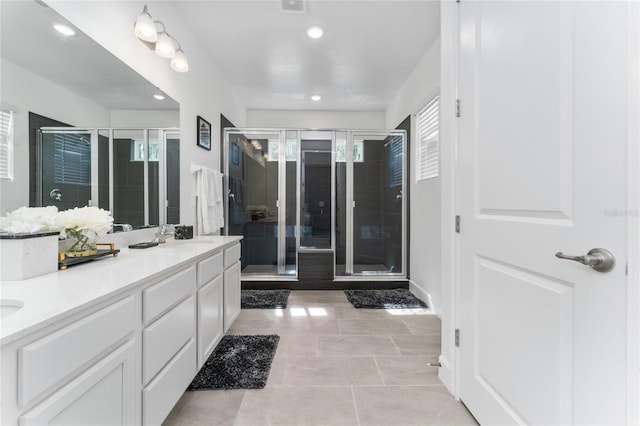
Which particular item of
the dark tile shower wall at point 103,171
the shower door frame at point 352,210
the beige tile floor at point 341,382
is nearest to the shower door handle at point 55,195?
the dark tile shower wall at point 103,171

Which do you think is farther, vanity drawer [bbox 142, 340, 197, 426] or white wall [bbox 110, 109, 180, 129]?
white wall [bbox 110, 109, 180, 129]

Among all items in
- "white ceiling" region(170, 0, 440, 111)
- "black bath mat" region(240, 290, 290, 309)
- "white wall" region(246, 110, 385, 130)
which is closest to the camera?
"white ceiling" region(170, 0, 440, 111)

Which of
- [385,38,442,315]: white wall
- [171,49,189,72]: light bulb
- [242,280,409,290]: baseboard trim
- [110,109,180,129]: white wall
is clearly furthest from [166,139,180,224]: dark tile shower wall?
[385,38,442,315]: white wall

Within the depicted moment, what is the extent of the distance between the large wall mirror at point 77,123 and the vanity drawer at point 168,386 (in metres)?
0.91

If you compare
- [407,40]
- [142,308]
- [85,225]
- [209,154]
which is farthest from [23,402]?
[407,40]

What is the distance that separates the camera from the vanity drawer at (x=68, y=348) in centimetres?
69

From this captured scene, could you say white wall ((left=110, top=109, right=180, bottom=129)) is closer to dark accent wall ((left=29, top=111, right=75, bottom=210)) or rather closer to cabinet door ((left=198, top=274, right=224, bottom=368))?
dark accent wall ((left=29, top=111, right=75, bottom=210))

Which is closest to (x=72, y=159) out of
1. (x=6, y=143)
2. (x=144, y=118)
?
(x=6, y=143)

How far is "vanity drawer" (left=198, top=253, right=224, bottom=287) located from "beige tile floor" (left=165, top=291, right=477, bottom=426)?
2.13 feet

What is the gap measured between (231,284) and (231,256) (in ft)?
0.75

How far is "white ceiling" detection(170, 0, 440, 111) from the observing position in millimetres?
2426

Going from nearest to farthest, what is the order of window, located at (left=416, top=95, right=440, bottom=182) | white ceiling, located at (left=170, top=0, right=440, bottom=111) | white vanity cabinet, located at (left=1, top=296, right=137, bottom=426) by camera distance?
white vanity cabinet, located at (left=1, top=296, right=137, bottom=426) < white ceiling, located at (left=170, top=0, right=440, bottom=111) < window, located at (left=416, top=95, right=440, bottom=182)

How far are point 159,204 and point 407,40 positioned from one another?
272 centimetres

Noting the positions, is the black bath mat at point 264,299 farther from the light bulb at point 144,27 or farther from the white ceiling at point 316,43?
the white ceiling at point 316,43
